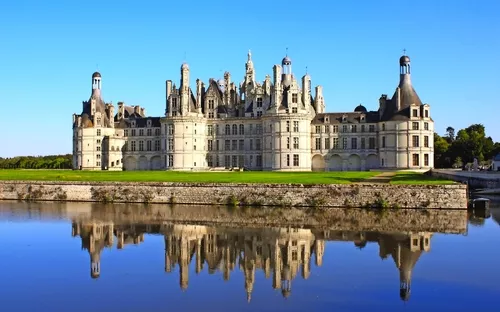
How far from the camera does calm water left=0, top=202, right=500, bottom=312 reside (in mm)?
15297

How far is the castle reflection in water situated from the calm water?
0.13ft

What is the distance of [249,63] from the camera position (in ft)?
230

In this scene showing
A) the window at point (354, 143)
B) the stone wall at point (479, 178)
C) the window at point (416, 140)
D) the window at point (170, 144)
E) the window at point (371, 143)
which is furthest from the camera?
the window at point (170, 144)

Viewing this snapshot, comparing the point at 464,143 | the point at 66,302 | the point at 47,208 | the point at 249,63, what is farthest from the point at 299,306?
the point at 464,143

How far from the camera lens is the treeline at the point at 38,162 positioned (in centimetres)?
9419

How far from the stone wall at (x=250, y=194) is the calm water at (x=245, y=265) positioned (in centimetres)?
383

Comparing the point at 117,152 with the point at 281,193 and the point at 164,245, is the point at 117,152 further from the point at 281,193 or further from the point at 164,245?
the point at 164,245

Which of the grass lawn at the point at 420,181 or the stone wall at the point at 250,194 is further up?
the grass lawn at the point at 420,181

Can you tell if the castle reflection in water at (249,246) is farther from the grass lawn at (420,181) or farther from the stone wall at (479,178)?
the stone wall at (479,178)

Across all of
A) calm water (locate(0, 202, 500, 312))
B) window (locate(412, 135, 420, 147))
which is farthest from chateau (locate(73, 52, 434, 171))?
calm water (locate(0, 202, 500, 312))

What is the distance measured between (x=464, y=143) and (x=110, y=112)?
45730 mm

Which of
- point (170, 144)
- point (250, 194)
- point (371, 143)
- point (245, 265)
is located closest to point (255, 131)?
point (170, 144)

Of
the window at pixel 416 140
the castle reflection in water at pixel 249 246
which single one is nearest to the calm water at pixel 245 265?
the castle reflection in water at pixel 249 246

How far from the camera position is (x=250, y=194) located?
3747 centimetres
